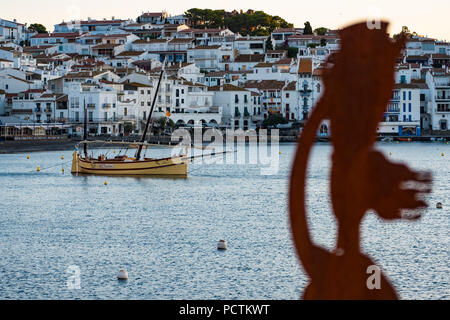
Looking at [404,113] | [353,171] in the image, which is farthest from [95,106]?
[353,171]

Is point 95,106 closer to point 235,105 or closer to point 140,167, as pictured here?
point 235,105

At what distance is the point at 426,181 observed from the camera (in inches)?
168

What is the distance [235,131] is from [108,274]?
6851 centimetres

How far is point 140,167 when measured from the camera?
46.2 meters

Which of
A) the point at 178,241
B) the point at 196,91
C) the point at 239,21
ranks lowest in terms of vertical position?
the point at 178,241

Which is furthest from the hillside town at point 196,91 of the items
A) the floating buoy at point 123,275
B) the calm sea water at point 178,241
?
the floating buoy at point 123,275

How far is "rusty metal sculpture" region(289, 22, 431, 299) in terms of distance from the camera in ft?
13.3

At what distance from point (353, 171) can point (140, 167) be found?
42.4 meters

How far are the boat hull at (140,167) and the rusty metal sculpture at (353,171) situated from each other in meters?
42.1

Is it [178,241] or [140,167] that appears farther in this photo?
[140,167]

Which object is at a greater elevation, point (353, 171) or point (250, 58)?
point (250, 58)

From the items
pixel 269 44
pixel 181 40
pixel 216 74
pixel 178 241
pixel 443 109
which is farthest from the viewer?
pixel 181 40
